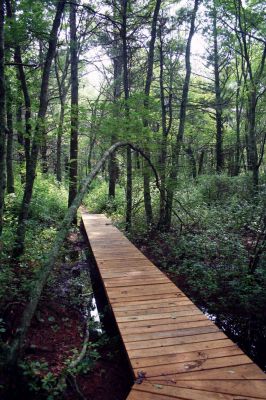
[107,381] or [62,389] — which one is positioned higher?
[62,389]

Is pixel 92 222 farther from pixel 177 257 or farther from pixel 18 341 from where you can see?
pixel 18 341

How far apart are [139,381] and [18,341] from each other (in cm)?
131

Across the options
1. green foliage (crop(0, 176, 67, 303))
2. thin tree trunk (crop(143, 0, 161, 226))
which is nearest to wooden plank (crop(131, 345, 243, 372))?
green foliage (crop(0, 176, 67, 303))

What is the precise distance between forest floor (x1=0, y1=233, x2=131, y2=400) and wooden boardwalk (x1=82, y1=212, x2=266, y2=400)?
0.51 m

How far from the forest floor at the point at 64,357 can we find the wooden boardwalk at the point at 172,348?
506 millimetres

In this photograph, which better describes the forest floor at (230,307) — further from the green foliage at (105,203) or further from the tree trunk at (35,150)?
the green foliage at (105,203)

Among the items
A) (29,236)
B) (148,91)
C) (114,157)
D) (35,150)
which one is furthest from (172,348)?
(114,157)

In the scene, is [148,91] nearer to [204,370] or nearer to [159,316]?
[159,316]

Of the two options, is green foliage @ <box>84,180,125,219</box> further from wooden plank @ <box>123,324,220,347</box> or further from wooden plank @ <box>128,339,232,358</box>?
wooden plank @ <box>128,339,232,358</box>

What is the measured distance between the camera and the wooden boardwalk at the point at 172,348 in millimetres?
3006

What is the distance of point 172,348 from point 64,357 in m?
1.49

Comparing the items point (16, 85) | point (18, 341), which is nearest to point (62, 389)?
point (18, 341)

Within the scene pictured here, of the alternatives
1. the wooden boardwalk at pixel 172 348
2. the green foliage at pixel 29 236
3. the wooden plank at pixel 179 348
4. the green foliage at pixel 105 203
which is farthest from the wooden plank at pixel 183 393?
the green foliage at pixel 105 203

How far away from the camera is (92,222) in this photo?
39.9 ft
